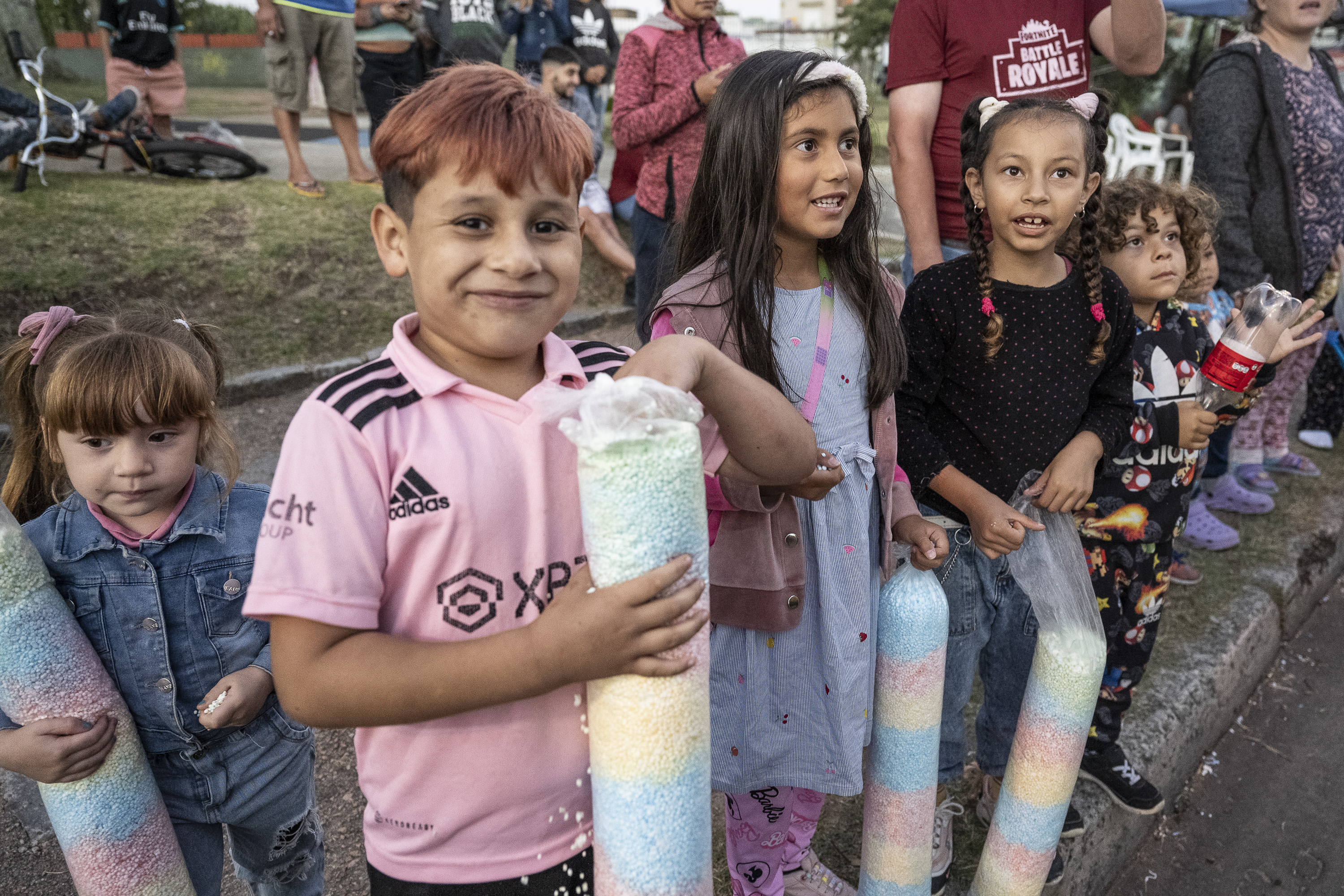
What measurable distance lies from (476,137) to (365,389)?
0.33 metres

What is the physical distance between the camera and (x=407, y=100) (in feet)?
3.89

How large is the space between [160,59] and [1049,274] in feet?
24.5

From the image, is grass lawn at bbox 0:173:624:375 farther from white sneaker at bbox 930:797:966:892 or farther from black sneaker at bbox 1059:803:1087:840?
black sneaker at bbox 1059:803:1087:840

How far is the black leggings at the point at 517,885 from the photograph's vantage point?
126 cm

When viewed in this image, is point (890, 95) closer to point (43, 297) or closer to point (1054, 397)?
point (1054, 397)

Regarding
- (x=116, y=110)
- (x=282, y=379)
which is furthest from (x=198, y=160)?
(x=282, y=379)

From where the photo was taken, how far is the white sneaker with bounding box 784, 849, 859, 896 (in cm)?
214

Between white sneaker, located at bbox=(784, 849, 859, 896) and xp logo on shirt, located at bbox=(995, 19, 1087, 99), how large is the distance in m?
2.05

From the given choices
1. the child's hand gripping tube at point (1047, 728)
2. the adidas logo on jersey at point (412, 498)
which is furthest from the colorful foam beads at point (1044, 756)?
the adidas logo on jersey at point (412, 498)

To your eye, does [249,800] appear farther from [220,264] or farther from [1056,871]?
[220,264]

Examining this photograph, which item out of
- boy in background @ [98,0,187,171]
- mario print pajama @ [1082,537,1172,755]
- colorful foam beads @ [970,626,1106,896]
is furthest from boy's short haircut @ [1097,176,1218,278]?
boy in background @ [98,0,187,171]

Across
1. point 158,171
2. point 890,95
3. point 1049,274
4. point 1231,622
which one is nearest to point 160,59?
point 158,171

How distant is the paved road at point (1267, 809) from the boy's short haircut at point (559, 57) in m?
5.02

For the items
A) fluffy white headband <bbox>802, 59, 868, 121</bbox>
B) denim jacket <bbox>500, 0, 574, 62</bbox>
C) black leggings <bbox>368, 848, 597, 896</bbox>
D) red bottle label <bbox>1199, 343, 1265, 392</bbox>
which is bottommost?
black leggings <bbox>368, 848, 597, 896</bbox>
